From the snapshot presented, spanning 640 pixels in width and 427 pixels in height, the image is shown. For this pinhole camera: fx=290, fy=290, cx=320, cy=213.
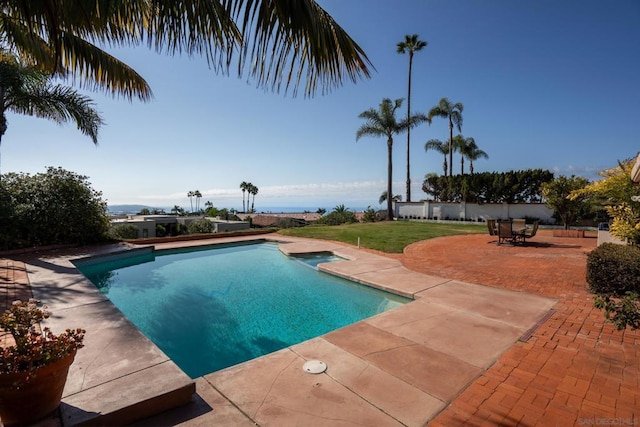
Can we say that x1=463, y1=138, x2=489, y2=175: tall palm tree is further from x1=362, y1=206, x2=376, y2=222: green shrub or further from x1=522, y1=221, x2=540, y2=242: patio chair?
x1=522, y1=221, x2=540, y2=242: patio chair

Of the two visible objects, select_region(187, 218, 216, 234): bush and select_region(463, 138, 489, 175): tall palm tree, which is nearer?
select_region(187, 218, 216, 234): bush

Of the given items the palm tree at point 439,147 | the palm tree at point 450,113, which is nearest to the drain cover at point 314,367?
the palm tree at point 450,113

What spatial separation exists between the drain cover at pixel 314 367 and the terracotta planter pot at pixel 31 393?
2.45 meters

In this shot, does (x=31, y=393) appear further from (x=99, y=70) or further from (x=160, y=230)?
(x=160, y=230)

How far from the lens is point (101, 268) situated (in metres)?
10.7

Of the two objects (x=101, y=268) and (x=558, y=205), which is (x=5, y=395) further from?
(x=558, y=205)

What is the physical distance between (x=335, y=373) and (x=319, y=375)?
0.68 feet

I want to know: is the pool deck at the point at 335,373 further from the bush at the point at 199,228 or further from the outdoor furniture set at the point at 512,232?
the bush at the point at 199,228

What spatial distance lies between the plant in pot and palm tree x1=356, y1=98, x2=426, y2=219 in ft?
88.8

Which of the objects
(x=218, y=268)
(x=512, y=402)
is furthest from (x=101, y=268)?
(x=512, y=402)

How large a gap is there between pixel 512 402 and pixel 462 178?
26.8 m

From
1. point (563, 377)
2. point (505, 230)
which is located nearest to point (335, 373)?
point (563, 377)

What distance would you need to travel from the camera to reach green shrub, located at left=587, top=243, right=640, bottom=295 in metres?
6.12

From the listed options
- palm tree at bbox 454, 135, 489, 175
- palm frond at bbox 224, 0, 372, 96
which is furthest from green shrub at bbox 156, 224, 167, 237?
palm tree at bbox 454, 135, 489, 175
